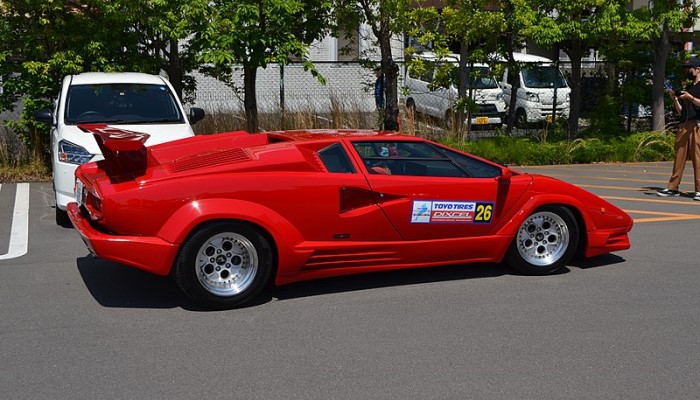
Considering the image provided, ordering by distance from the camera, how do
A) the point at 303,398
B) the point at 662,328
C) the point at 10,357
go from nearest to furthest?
1. the point at 303,398
2. the point at 10,357
3. the point at 662,328

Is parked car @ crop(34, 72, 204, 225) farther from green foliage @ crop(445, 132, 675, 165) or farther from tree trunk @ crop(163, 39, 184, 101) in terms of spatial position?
green foliage @ crop(445, 132, 675, 165)

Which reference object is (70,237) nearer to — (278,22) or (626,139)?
(278,22)

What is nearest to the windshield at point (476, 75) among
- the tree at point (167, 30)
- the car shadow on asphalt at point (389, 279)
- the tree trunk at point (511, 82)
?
the tree trunk at point (511, 82)

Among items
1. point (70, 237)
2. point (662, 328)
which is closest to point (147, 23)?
point (70, 237)

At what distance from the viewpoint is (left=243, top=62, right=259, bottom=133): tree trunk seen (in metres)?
15.2

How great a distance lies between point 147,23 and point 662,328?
410 inches

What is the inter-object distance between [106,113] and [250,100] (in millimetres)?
5216

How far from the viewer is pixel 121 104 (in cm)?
1066

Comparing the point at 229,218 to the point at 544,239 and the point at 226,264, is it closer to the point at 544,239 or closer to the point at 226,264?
the point at 226,264

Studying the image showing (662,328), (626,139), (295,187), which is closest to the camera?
(662,328)

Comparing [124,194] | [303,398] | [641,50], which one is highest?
[641,50]

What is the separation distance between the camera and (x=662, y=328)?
574 cm

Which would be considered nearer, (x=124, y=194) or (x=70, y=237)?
(x=124, y=194)

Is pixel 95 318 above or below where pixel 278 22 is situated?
below
